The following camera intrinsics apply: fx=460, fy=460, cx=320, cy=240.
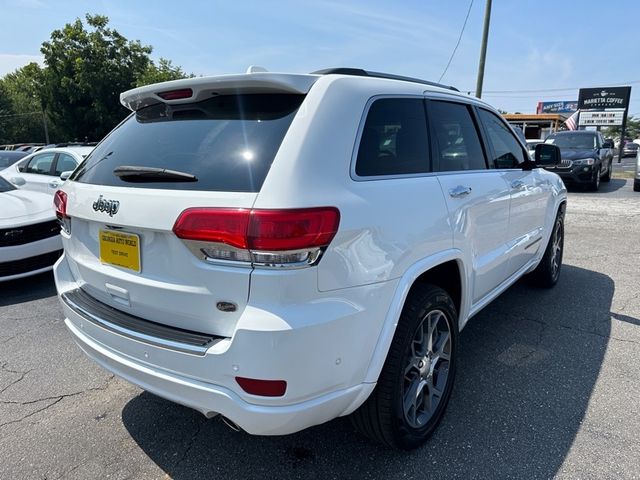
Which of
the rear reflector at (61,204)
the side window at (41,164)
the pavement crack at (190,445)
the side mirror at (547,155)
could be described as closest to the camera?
the pavement crack at (190,445)

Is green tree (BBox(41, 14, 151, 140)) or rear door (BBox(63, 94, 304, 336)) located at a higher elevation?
green tree (BBox(41, 14, 151, 140))

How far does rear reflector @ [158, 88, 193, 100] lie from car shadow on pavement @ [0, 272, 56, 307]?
3415 millimetres

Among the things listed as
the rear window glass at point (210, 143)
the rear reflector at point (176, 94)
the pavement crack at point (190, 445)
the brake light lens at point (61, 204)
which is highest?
the rear reflector at point (176, 94)

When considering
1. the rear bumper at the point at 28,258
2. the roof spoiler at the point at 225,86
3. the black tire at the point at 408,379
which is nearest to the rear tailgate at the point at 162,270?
the roof spoiler at the point at 225,86

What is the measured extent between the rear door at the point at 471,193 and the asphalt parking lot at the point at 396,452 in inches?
25.8

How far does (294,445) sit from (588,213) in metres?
9.34

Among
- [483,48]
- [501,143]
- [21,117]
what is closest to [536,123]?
[483,48]

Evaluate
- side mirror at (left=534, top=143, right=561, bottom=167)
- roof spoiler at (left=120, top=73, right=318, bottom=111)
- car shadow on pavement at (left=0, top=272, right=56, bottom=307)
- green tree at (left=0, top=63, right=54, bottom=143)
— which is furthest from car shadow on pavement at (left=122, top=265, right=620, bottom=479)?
green tree at (left=0, top=63, right=54, bottom=143)

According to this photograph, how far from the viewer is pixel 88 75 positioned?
91.7 ft

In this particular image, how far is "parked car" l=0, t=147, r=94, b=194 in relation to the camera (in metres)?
7.58

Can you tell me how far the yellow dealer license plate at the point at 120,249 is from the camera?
2.00 m

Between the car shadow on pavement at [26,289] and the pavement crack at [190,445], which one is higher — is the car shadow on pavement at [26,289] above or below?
below

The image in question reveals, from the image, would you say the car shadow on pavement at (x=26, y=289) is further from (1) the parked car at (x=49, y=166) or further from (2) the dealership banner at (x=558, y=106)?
(2) the dealership banner at (x=558, y=106)

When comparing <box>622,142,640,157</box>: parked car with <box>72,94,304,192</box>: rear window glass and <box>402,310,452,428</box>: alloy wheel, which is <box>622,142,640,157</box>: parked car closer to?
<box>402,310,452,428</box>: alloy wheel
